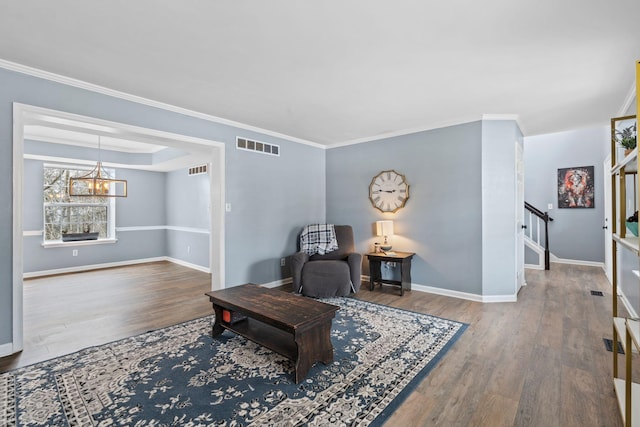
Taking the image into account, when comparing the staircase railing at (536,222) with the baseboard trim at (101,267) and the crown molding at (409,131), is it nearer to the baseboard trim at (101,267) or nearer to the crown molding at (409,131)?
the crown molding at (409,131)

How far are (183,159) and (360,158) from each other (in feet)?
10.9

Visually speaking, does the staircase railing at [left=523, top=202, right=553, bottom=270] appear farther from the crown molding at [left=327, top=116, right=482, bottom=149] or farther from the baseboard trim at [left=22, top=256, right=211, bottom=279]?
the baseboard trim at [left=22, top=256, right=211, bottom=279]

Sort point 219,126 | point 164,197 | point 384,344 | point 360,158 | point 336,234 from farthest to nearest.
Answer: point 164,197, point 360,158, point 336,234, point 219,126, point 384,344

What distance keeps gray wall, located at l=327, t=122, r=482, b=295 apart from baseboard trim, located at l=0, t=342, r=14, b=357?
4.26 meters

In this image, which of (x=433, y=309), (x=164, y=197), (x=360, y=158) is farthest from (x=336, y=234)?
(x=164, y=197)

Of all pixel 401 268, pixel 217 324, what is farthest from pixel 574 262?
pixel 217 324

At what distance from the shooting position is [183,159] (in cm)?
570

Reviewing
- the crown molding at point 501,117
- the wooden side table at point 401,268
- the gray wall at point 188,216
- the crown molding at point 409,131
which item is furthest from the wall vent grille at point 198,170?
the crown molding at point 501,117

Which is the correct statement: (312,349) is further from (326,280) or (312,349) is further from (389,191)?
(389,191)

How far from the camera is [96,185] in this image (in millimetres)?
5141

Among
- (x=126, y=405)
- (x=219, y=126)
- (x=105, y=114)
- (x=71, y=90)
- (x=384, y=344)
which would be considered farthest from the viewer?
(x=219, y=126)

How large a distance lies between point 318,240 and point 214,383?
2.83 metres

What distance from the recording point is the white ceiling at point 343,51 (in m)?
1.87

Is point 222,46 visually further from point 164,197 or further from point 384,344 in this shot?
point 164,197
